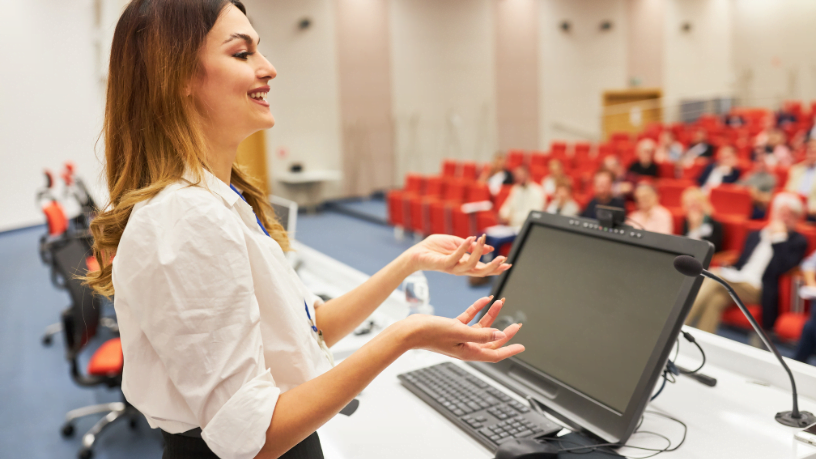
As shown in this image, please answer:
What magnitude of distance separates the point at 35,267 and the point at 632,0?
45.1 ft

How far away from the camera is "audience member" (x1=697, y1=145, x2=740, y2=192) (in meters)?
7.56

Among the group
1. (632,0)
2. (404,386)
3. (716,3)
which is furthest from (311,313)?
(716,3)

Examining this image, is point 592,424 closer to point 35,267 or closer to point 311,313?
point 311,313

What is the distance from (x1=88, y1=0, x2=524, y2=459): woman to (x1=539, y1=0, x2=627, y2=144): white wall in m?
13.3

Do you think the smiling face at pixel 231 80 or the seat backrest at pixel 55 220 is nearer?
the smiling face at pixel 231 80

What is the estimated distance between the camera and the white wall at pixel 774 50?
48.4 ft

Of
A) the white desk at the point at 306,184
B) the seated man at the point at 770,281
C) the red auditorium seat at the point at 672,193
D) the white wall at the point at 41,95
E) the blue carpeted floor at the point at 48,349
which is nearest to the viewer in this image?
the blue carpeted floor at the point at 48,349

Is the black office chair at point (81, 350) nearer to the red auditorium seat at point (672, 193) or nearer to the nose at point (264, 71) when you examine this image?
the nose at point (264, 71)

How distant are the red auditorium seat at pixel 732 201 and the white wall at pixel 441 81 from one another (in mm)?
6685

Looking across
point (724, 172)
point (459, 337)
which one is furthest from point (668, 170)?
point (459, 337)

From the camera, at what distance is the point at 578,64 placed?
14258 mm

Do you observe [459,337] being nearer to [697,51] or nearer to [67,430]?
[67,430]

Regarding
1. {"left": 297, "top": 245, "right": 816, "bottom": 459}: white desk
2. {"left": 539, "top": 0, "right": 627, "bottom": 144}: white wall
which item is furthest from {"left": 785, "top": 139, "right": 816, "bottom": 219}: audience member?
{"left": 539, "top": 0, "right": 627, "bottom": 144}: white wall

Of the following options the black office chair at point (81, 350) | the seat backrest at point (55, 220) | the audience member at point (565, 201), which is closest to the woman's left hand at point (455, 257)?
the black office chair at point (81, 350)
